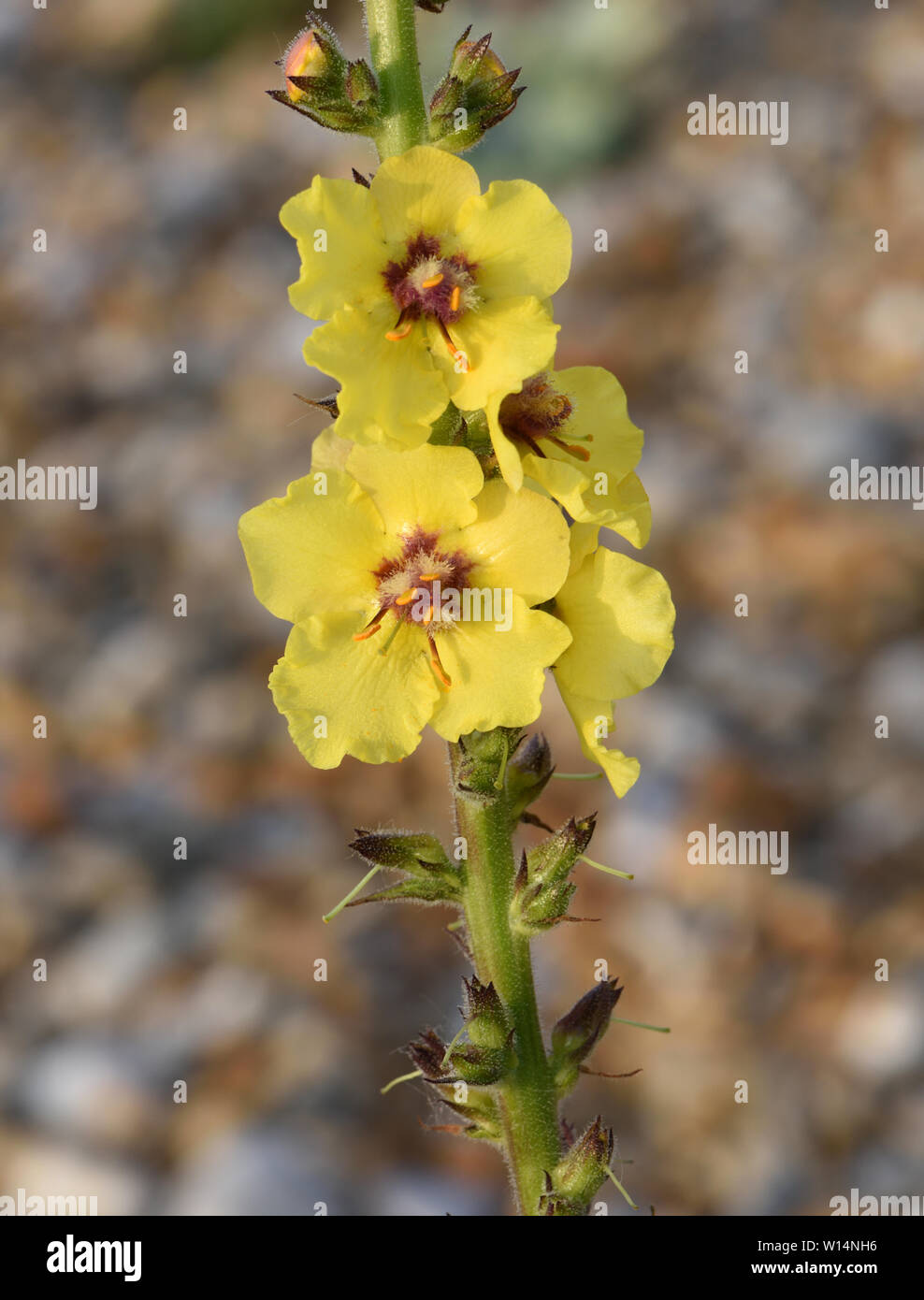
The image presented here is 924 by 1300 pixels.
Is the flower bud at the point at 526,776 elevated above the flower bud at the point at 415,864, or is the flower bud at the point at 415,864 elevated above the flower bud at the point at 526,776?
the flower bud at the point at 526,776

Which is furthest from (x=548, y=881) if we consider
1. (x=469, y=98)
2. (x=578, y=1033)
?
(x=469, y=98)

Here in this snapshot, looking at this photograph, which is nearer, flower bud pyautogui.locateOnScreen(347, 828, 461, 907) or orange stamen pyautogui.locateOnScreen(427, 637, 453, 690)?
orange stamen pyautogui.locateOnScreen(427, 637, 453, 690)

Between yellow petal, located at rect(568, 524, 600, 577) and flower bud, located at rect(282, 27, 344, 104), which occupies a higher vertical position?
flower bud, located at rect(282, 27, 344, 104)

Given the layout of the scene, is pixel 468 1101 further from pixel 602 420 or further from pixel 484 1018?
pixel 602 420

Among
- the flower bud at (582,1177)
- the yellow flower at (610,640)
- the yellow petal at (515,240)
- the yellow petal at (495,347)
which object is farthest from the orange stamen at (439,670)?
the flower bud at (582,1177)

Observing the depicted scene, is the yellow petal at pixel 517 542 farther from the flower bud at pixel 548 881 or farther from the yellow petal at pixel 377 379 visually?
the flower bud at pixel 548 881

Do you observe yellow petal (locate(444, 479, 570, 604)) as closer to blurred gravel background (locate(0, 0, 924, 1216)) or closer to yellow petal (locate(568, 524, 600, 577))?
yellow petal (locate(568, 524, 600, 577))

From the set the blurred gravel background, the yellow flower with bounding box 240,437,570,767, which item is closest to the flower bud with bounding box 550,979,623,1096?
the yellow flower with bounding box 240,437,570,767
